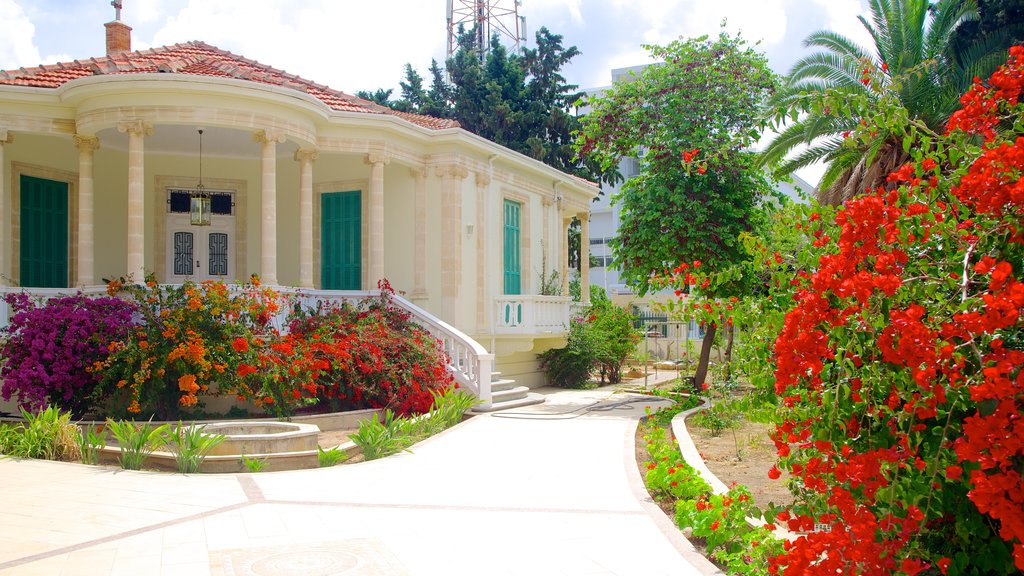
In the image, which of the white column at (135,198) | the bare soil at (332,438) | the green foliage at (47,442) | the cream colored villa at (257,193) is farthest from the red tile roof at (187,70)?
the green foliage at (47,442)

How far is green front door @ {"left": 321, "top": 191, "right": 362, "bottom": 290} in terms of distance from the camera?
1719cm

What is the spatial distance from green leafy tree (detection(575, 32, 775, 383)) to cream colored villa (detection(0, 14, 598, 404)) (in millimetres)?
3565

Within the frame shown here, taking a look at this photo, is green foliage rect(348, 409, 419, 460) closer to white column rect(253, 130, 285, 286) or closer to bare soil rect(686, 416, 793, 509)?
bare soil rect(686, 416, 793, 509)

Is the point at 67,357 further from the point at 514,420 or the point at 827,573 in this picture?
the point at 827,573

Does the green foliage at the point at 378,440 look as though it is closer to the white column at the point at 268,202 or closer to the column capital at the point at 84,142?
the white column at the point at 268,202

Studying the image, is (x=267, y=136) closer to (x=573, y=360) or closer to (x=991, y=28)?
(x=573, y=360)

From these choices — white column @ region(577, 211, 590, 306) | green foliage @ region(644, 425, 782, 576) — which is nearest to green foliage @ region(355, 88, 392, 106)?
white column @ region(577, 211, 590, 306)

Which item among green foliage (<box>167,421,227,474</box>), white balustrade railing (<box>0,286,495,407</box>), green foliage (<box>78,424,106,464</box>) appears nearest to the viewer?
green foliage (<box>167,421,227,474</box>)

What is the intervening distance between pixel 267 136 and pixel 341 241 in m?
3.86

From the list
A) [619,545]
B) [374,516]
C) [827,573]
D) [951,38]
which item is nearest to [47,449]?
[374,516]

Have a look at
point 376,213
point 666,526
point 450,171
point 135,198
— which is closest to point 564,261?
point 450,171

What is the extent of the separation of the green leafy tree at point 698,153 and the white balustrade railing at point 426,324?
3.50 m

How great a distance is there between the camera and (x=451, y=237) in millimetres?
16719

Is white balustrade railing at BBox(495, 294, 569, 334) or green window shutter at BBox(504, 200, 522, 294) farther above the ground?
green window shutter at BBox(504, 200, 522, 294)
